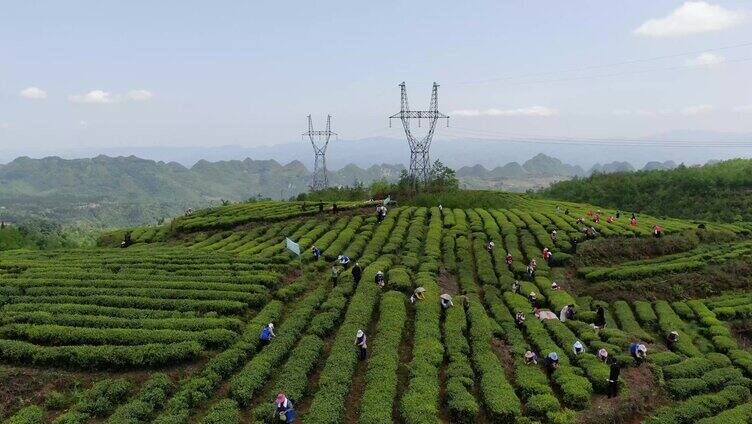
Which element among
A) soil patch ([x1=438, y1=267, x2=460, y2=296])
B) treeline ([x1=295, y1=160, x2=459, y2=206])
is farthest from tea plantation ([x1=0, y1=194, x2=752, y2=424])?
treeline ([x1=295, y1=160, x2=459, y2=206])

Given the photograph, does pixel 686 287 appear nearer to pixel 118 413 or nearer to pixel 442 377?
pixel 442 377

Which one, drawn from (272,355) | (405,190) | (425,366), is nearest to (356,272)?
(272,355)

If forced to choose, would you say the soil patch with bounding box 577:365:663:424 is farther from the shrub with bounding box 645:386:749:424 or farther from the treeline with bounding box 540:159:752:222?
the treeline with bounding box 540:159:752:222

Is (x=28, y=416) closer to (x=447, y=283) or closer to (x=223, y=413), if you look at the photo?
(x=223, y=413)

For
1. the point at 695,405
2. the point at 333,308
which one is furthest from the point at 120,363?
the point at 695,405

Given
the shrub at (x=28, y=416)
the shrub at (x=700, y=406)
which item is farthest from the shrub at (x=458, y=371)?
the shrub at (x=28, y=416)

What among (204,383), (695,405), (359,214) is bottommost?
(695,405)
